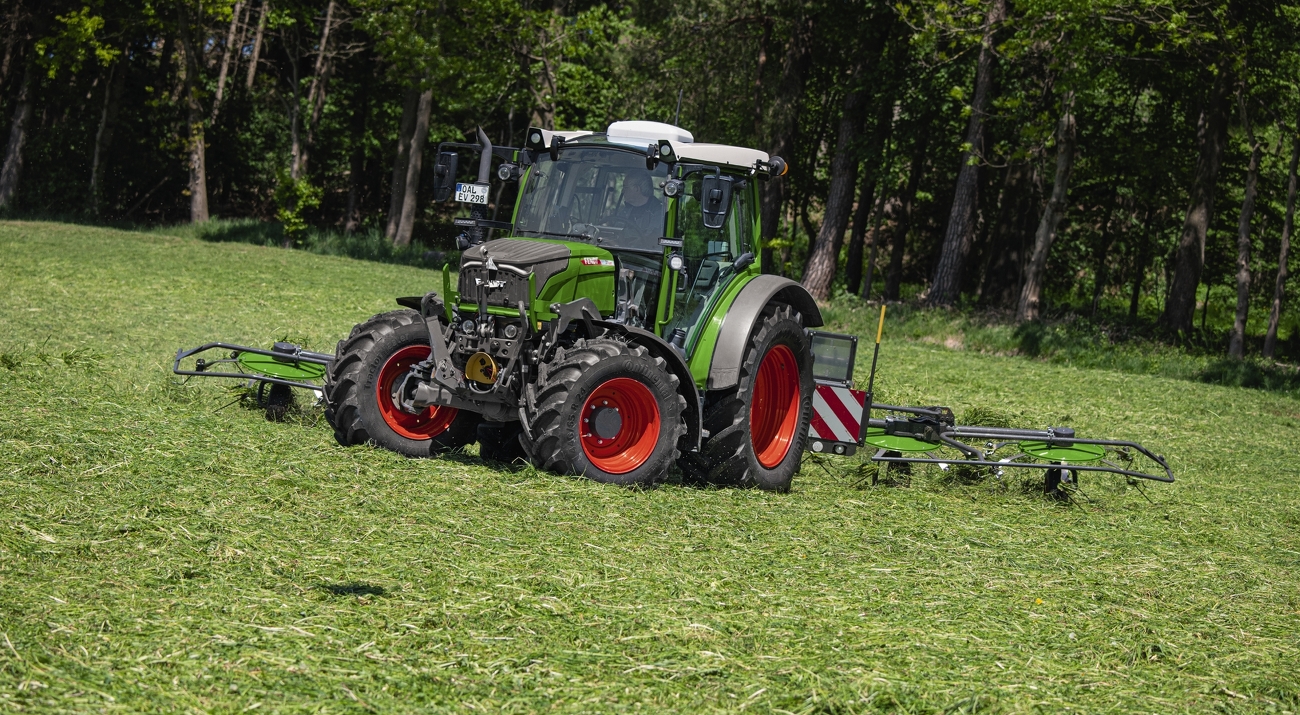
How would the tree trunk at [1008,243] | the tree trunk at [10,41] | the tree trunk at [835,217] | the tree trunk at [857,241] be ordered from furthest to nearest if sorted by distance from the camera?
the tree trunk at [857,241] → the tree trunk at [10,41] → the tree trunk at [1008,243] → the tree trunk at [835,217]

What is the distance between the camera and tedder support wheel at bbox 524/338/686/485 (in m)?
7.24

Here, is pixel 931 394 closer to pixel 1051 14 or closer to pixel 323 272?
pixel 1051 14

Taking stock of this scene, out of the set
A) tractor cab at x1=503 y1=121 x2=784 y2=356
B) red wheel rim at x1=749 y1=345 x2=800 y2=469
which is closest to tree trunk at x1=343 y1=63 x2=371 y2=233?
tractor cab at x1=503 y1=121 x2=784 y2=356

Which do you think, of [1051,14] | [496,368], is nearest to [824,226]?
[1051,14]

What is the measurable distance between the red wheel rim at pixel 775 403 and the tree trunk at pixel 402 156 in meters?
22.3

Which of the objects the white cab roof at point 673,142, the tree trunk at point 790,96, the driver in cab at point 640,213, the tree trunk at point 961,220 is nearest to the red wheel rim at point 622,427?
the driver in cab at point 640,213

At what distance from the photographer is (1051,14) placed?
2020 centimetres

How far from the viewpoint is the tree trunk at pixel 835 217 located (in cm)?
2648

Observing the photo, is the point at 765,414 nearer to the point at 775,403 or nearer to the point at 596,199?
the point at 775,403

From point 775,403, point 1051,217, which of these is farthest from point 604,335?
point 1051,217

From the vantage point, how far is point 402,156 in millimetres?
31219

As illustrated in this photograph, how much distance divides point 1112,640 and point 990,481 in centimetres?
398

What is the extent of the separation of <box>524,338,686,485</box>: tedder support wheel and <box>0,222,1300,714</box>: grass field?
0.23 metres

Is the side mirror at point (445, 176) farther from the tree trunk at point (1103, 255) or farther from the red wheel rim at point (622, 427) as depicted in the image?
the tree trunk at point (1103, 255)
